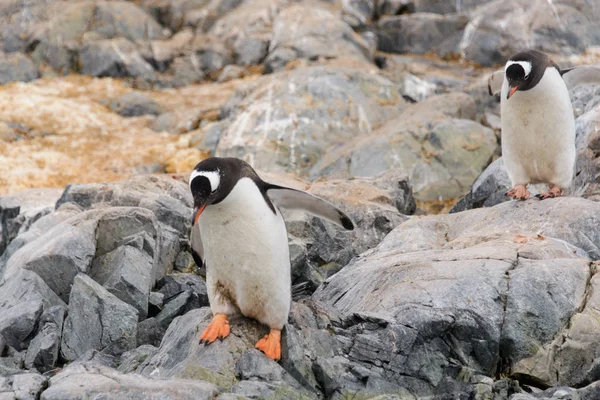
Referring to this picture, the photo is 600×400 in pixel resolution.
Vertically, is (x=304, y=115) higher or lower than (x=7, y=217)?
lower

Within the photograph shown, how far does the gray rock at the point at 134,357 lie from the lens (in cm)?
672

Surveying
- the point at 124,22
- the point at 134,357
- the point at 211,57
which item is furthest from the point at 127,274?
the point at 124,22

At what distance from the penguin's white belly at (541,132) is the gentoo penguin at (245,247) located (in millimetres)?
3183

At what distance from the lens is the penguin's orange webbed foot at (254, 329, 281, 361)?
589cm

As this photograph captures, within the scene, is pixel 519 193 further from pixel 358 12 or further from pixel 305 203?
Result: pixel 358 12

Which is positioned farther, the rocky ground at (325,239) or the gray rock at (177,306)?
the gray rock at (177,306)

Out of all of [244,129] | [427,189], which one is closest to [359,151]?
[427,189]

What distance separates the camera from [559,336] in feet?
20.5

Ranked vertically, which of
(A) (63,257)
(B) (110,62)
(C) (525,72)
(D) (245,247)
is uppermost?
(C) (525,72)

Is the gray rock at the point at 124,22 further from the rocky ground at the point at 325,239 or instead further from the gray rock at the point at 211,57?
the rocky ground at the point at 325,239

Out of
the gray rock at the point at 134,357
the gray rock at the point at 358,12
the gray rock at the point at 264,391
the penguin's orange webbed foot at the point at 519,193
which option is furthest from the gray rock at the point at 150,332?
the gray rock at the point at 358,12

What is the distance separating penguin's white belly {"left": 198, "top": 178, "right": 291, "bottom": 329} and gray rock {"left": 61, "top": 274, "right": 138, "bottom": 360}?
1.85m

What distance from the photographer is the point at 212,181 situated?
18.3 feet

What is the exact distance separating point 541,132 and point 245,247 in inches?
165
